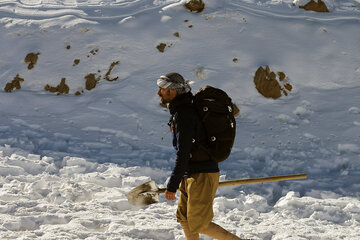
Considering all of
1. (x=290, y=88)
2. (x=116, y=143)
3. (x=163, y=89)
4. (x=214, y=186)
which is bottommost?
(x=116, y=143)

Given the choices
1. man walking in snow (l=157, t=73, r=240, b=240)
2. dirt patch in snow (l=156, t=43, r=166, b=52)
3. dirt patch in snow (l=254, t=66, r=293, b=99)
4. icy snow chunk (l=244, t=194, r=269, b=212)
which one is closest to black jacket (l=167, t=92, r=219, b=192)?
man walking in snow (l=157, t=73, r=240, b=240)

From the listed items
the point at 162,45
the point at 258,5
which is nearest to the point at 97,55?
the point at 162,45

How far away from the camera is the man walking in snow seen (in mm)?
2859

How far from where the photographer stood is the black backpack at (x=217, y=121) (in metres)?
2.92

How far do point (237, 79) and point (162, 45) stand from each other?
6.17 ft

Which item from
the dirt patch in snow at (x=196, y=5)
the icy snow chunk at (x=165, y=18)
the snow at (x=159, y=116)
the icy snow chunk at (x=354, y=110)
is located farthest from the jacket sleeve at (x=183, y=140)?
the dirt patch in snow at (x=196, y=5)

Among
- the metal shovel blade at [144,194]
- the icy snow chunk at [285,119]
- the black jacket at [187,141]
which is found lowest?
the icy snow chunk at [285,119]

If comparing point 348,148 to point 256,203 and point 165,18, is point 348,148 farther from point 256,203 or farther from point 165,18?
point 165,18

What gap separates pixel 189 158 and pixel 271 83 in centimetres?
525

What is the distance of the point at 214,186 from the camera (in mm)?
3072

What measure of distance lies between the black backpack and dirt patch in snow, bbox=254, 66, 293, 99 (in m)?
4.99

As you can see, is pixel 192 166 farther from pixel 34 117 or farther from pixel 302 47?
pixel 302 47

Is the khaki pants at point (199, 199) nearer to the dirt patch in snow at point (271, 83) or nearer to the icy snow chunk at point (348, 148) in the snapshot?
the icy snow chunk at point (348, 148)

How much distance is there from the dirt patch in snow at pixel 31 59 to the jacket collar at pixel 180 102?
674cm
